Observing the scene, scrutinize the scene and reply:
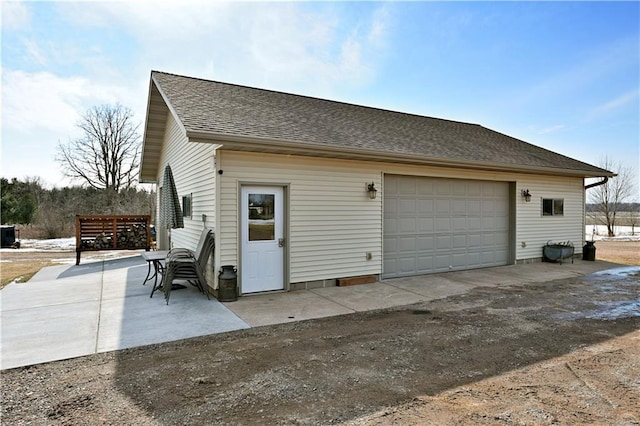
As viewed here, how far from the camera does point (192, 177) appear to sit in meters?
7.73

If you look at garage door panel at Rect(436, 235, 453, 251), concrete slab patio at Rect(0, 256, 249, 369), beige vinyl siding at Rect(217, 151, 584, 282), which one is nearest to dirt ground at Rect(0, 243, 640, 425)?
concrete slab patio at Rect(0, 256, 249, 369)

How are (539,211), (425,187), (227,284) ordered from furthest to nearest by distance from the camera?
(539,211) → (425,187) → (227,284)

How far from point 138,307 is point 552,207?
441 inches

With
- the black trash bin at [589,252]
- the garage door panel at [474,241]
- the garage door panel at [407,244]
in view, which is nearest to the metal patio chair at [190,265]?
the garage door panel at [407,244]

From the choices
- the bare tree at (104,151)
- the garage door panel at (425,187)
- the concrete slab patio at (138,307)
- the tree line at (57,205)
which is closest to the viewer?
the concrete slab patio at (138,307)

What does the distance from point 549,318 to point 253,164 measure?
5255mm

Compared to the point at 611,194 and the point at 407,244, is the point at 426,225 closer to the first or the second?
the point at 407,244

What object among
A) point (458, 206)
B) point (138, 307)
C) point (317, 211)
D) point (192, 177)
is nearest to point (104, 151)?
point (192, 177)

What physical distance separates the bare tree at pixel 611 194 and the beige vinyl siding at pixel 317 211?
22973mm

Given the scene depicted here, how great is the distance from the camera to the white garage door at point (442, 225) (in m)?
8.20

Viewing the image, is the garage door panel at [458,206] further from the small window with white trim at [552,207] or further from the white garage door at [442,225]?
the small window with white trim at [552,207]

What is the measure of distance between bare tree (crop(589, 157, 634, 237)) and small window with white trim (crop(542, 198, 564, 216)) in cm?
1603

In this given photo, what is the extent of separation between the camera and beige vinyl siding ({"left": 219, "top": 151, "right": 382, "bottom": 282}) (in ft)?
20.5

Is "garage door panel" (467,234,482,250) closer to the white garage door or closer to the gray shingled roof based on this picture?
the white garage door
